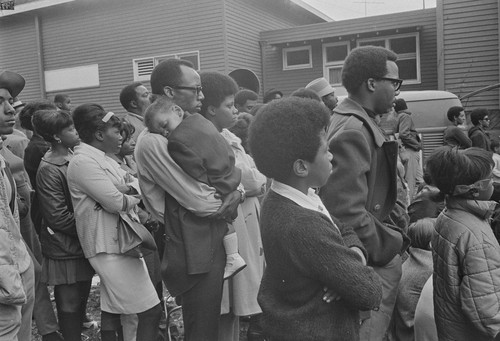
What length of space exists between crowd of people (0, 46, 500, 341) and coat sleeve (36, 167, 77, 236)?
0.01 meters

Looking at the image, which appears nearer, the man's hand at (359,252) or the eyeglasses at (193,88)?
the man's hand at (359,252)

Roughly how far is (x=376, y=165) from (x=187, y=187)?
1.07 m

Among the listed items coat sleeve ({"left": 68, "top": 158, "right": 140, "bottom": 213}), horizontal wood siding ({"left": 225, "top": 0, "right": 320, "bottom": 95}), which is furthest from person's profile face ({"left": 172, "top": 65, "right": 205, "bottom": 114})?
horizontal wood siding ({"left": 225, "top": 0, "right": 320, "bottom": 95})

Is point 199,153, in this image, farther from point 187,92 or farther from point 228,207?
point 187,92

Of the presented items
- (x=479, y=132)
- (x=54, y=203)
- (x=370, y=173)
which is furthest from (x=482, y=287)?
(x=479, y=132)

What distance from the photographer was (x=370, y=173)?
2734 millimetres

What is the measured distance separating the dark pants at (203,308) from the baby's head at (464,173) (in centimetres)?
142

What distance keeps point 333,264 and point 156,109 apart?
1.71 meters

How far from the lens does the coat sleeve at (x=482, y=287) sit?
106 inches

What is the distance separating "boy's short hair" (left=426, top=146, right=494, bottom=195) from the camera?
2.88 m

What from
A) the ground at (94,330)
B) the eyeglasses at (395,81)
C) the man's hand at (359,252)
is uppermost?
the eyeglasses at (395,81)

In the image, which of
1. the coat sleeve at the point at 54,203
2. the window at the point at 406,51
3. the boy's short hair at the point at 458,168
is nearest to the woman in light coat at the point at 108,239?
the coat sleeve at the point at 54,203

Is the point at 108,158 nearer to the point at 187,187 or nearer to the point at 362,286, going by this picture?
the point at 187,187

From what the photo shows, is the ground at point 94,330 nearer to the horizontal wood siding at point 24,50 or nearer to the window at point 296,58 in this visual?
the window at point 296,58
